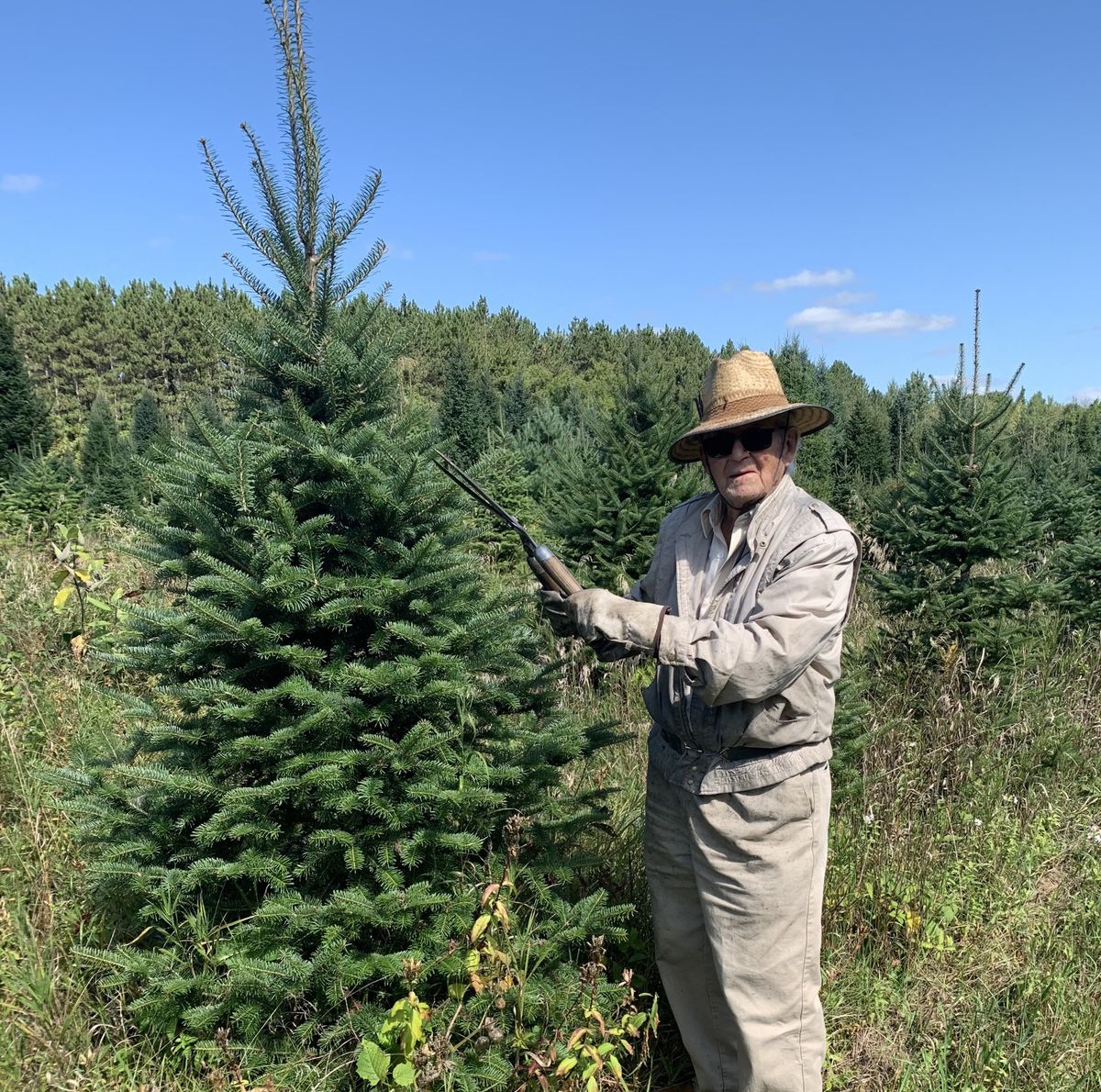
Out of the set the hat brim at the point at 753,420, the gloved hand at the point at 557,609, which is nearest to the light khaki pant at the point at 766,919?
the gloved hand at the point at 557,609

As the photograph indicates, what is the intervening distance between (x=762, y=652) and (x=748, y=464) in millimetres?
675

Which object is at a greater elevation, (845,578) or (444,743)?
(845,578)

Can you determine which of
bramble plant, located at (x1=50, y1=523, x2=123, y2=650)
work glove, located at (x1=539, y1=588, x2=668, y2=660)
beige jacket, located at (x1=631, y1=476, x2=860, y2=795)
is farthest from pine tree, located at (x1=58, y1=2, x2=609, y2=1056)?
bramble plant, located at (x1=50, y1=523, x2=123, y2=650)

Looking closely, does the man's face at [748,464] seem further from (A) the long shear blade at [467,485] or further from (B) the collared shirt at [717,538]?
(A) the long shear blade at [467,485]

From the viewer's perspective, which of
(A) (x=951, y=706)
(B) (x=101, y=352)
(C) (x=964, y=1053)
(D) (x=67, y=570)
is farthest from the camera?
(B) (x=101, y=352)

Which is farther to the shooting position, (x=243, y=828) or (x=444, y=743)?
(x=444, y=743)

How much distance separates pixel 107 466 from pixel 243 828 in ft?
56.3

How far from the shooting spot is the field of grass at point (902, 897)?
268 cm

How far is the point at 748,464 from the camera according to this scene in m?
2.68

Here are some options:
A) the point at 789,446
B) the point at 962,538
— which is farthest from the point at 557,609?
the point at 962,538

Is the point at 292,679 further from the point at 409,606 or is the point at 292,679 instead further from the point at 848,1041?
the point at 848,1041

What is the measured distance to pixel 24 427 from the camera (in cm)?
1897

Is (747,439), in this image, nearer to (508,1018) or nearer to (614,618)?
(614,618)

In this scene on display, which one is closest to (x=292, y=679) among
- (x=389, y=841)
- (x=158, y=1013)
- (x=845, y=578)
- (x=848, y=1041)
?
(x=389, y=841)
